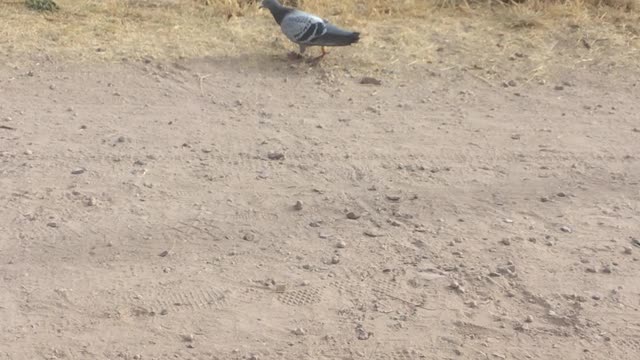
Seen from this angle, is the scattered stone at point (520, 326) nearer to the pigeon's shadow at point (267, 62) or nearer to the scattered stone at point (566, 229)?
the scattered stone at point (566, 229)

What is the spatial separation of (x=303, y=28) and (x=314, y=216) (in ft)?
8.53

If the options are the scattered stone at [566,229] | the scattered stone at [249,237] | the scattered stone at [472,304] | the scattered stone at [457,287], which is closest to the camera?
the scattered stone at [472,304]

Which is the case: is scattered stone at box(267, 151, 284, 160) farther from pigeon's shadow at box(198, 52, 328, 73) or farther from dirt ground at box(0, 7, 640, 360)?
pigeon's shadow at box(198, 52, 328, 73)

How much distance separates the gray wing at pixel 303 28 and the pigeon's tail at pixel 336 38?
3 centimetres

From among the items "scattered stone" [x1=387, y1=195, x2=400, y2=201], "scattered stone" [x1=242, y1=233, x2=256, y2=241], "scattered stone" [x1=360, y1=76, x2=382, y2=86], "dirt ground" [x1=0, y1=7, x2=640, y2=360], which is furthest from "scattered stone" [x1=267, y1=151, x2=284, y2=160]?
"scattered stone" [x1=360, y1=76, x2=382, y2=86]

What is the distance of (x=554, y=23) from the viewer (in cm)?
806

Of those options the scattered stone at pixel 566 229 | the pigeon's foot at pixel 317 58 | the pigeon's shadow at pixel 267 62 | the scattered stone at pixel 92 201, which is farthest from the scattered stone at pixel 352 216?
the pigeon's foot at pixel 317 58

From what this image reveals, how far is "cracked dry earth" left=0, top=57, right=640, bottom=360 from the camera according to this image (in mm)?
3885

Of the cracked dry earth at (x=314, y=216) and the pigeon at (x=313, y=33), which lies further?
the pigeon at (x=313, y=33)

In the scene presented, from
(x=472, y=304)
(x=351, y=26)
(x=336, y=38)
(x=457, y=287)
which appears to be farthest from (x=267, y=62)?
(x=472, y=304)

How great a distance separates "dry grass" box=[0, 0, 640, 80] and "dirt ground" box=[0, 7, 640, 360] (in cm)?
33

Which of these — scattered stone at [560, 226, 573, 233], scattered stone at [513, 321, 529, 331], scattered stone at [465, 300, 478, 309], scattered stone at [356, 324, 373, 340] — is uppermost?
scattered stone at [560, 226, 573, 233]

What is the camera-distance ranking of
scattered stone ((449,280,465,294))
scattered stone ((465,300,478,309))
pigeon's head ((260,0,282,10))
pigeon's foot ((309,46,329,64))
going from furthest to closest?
pigeon's head ((260,0,282,10)), pigeon's foot ((309,46,329,64)), scattered stone ((449,280,465,294)), scattered stone ((465,300,478,309))

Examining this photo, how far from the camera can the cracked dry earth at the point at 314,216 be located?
12.7ft
